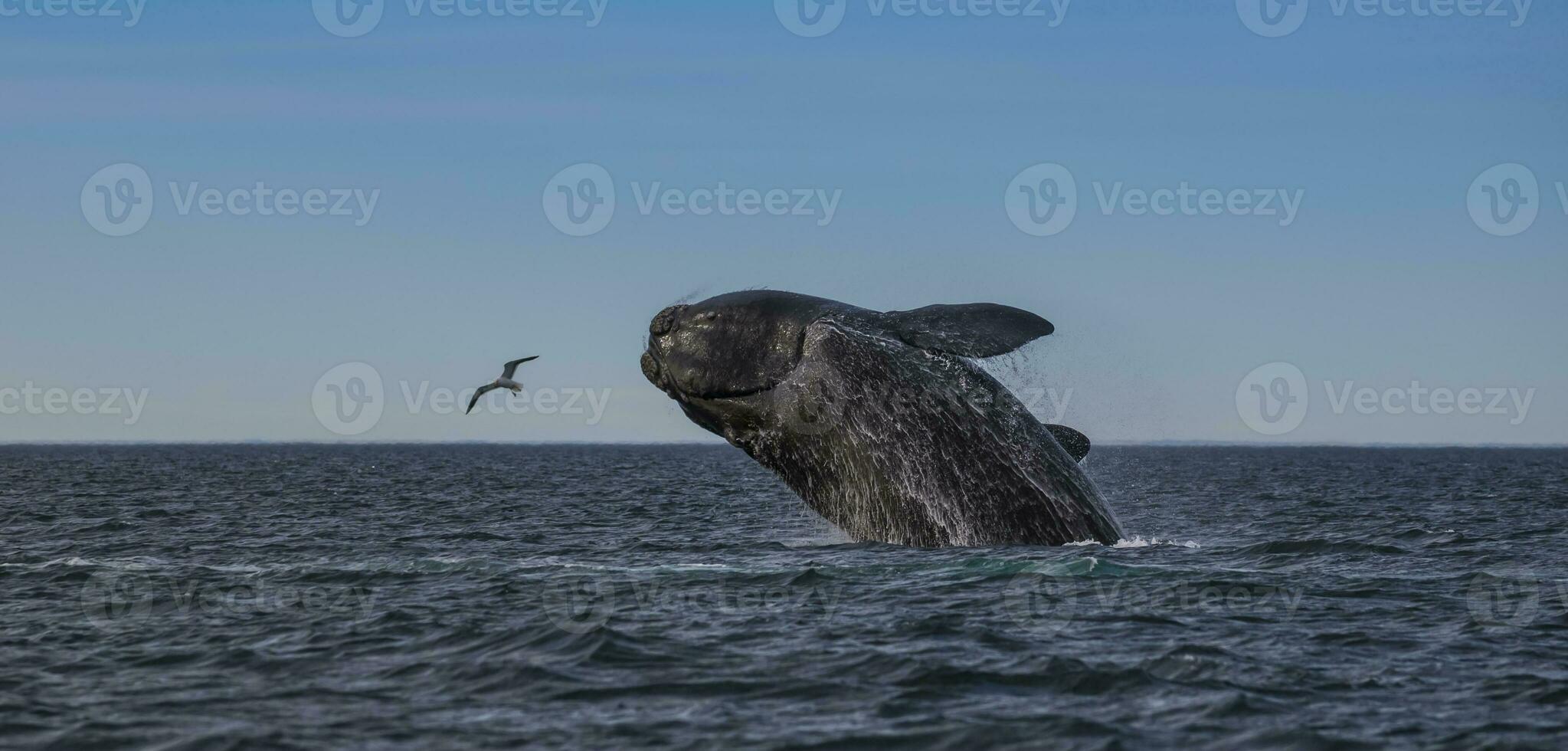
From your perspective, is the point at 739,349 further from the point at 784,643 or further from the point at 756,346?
the point at 784,643

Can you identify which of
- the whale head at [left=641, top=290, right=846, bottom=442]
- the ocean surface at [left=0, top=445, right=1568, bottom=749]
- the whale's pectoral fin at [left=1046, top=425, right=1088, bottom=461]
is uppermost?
the whale head at [left=641, top=290, right=846, bottom=442]

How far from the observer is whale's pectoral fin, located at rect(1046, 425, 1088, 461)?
1575cm

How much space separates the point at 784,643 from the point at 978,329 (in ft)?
11.8

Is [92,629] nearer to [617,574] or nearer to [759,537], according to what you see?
[617,574]

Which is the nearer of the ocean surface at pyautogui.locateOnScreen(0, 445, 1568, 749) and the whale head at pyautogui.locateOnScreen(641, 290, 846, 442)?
the ocean surface at pyautogui.locateOnScreen(0, 445, 1568, 749)

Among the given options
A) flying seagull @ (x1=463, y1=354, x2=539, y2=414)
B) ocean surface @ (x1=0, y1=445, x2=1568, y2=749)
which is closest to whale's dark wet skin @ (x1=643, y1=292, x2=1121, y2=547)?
ocean surface @ (x1=0, y1=445, x2=1568, y2=749)

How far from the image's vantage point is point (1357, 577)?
672 inches

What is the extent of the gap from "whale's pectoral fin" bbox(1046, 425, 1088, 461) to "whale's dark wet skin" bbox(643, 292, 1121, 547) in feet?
0.38

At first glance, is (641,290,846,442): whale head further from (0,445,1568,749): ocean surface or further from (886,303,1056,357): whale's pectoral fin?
(0,445,1568,749): ocean surface

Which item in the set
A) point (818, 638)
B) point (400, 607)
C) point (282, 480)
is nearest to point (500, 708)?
point (818, 638)

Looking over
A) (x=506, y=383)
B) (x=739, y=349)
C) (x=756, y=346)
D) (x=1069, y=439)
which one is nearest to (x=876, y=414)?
(x=756, y=346)

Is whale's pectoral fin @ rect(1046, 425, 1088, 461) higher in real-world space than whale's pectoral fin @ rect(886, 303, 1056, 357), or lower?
lower

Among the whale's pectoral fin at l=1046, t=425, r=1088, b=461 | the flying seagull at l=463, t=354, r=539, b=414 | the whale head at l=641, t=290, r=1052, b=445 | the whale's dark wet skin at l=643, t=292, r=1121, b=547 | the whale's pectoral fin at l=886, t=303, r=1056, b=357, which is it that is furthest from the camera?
the flying seagull at l=463, t=354, r=539, b=414

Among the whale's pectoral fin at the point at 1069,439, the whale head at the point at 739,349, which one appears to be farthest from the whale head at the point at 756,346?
the whale's pectoral fin at the point at 1069,439
